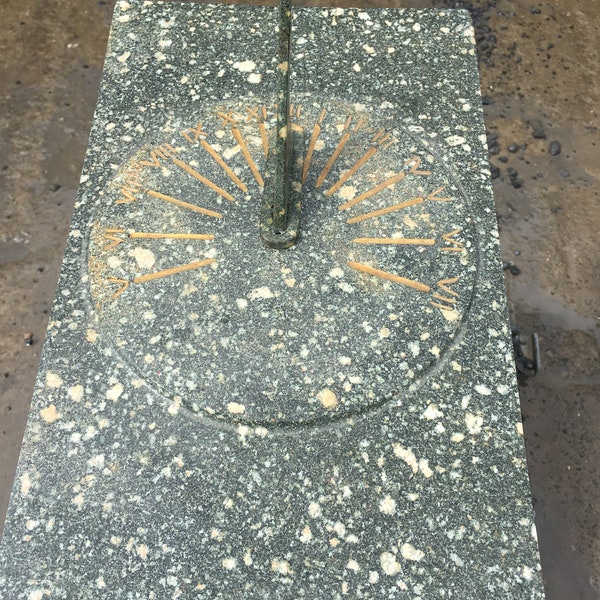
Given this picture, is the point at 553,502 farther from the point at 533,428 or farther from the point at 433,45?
the point at 433,45

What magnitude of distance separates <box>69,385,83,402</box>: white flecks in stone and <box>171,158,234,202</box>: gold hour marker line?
22.7 inches

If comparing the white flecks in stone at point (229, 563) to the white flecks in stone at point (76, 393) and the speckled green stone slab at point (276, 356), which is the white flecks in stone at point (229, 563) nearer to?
the speckled green stone slab at point (276, 356)

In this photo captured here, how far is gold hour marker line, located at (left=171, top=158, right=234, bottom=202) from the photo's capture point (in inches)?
65.8

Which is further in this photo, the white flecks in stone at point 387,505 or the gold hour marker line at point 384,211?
the gold hour marker line at point 384,211

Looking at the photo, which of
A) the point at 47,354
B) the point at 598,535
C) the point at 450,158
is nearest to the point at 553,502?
the point at 598,535

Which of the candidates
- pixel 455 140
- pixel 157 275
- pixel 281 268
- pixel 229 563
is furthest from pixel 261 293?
pixel 455 140

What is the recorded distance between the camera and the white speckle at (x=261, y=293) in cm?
154

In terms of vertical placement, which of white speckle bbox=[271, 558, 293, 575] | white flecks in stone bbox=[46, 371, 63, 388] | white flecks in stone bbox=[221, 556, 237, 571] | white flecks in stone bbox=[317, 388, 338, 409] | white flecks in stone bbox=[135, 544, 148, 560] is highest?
white flecks in stone bbox=[317, 388, 338, 409]

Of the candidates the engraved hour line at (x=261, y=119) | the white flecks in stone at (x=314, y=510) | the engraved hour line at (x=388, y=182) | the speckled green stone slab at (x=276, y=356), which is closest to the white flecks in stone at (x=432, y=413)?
the speckled green stone slab at (x=276, y=356)

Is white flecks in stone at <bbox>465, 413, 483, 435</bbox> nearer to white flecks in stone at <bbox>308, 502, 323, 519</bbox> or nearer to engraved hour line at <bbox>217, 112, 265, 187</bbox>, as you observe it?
white flecks in stone at <bbox>308, 502, 323, 519</bbox>

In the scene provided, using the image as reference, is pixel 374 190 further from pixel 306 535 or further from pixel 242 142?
pixel 306 535

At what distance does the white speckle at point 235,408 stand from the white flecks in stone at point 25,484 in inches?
17.0

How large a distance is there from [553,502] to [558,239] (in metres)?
1.07

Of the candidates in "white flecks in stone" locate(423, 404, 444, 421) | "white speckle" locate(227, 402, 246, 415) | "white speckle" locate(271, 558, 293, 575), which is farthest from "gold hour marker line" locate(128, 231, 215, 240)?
"white speckle" locate(271, 558, 293, 575)
